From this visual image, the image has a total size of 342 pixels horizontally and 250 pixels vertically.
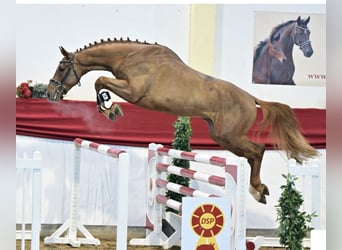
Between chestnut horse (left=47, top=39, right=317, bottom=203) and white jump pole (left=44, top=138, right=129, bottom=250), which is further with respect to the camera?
chestnut horse (left=47, top=39, right=317, bottom=203)

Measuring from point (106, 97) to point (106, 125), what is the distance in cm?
11

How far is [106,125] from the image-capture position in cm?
254

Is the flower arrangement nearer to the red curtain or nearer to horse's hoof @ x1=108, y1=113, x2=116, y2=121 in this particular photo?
the red curtain

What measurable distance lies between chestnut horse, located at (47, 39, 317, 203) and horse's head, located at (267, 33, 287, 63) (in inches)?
7.5

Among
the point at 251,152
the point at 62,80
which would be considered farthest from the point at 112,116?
the point at 251,152

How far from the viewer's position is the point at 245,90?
101 inches

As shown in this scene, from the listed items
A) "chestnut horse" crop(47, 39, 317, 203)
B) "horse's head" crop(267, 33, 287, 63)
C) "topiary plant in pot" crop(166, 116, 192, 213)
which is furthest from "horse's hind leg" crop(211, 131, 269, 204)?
"horse's head" crop(267, 33, 287, 63)

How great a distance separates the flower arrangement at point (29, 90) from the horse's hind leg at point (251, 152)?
2.29 ft

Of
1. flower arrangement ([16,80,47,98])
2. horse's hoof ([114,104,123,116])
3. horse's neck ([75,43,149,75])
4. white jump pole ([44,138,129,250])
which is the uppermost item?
horse's neck ([75,43,149,75])

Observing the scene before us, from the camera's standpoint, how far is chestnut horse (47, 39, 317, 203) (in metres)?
2.52

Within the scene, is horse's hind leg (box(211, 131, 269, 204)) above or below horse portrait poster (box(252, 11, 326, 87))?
below

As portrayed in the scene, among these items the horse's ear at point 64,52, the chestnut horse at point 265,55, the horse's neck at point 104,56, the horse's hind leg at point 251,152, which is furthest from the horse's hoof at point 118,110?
the chestnut horse at point 265,55

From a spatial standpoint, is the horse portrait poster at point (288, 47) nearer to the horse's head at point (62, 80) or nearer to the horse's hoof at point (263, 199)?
the horse's hoof at point (263, 199)

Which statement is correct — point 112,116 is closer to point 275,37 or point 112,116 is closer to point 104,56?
point 104,56
